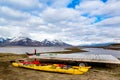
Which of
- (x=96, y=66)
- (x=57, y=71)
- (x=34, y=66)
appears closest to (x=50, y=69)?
(x=57, y=71)

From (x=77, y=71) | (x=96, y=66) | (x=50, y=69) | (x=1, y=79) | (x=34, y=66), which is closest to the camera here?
(x=1, y=79)

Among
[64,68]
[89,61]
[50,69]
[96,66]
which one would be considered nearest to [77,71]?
[64,68]

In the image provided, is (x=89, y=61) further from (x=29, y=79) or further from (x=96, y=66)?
(x=29, y=79)

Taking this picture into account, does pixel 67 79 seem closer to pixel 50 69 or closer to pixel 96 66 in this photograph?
pixel 50 69

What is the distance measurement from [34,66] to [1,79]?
6.52 metres

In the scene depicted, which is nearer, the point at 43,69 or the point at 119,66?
the point at 43,69

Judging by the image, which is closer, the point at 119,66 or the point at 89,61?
the point at 89,61

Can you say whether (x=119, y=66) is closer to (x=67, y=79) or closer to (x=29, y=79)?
(x=67, y=79)

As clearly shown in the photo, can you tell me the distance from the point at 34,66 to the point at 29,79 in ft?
18.9

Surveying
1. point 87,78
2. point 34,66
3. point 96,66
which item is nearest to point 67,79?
point 87,78

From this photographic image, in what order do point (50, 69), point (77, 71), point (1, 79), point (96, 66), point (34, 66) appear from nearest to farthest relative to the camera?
point (1, 79) < point (77, 71) < point (50, 69) < point (34, 66) < point (96, 66)

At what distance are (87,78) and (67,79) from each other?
97.5 inches

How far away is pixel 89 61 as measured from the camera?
26000mm

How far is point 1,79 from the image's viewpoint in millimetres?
18734
